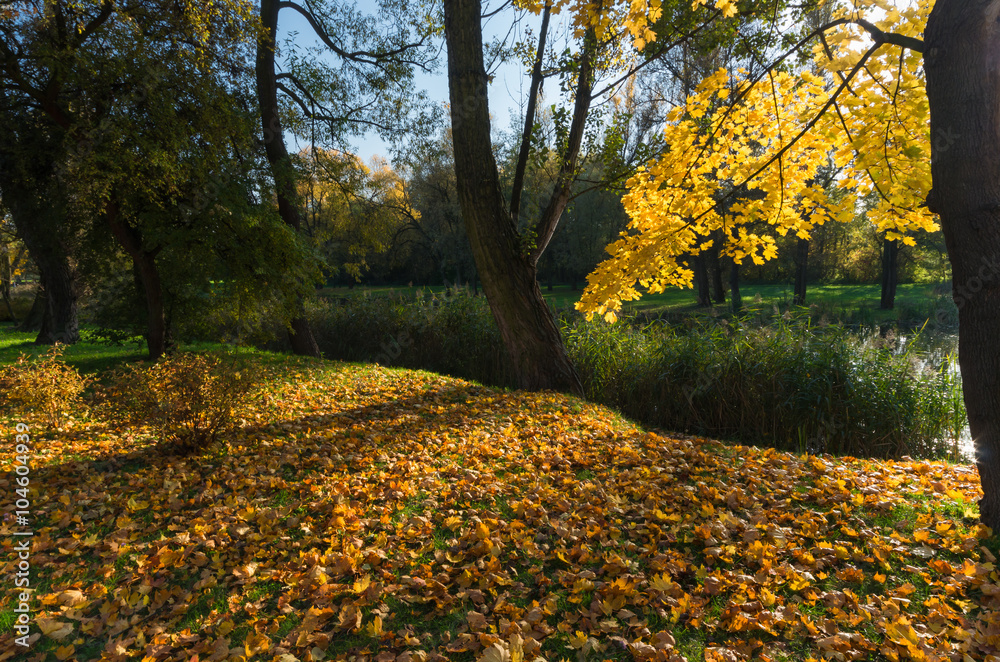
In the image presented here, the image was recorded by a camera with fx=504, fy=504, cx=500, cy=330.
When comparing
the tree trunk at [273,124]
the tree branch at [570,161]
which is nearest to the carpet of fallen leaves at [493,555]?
the tree branch at [570,161]

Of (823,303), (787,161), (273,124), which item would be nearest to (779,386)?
(787,161)

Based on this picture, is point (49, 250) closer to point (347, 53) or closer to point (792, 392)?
point (347, 53)

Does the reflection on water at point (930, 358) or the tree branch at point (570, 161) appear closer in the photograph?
the reflection on water at point (930, 358)

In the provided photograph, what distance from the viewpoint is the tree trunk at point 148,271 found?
760 cm

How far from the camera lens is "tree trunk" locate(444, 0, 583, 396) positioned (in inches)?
243

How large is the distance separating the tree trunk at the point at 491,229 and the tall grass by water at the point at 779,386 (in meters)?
1.04

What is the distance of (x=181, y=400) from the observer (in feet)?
13.2

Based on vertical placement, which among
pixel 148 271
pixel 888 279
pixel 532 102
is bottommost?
pixel 888 279

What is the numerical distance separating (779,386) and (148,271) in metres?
9.39

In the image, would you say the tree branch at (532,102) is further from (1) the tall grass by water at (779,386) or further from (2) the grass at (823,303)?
(2) the grass at (823,303)

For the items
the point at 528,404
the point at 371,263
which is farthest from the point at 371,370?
the point at 371,263

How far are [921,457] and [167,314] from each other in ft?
37.6

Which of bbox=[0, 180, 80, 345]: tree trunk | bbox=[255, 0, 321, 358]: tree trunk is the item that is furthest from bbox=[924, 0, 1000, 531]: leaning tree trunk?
bbox=[0, 180, 80, 345]: tree trunk

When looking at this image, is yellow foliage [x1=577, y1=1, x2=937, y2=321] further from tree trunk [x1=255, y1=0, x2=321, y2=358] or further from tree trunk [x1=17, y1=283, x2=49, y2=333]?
tree trunk [x1=17, y1=283, x2=49, y2=333]
